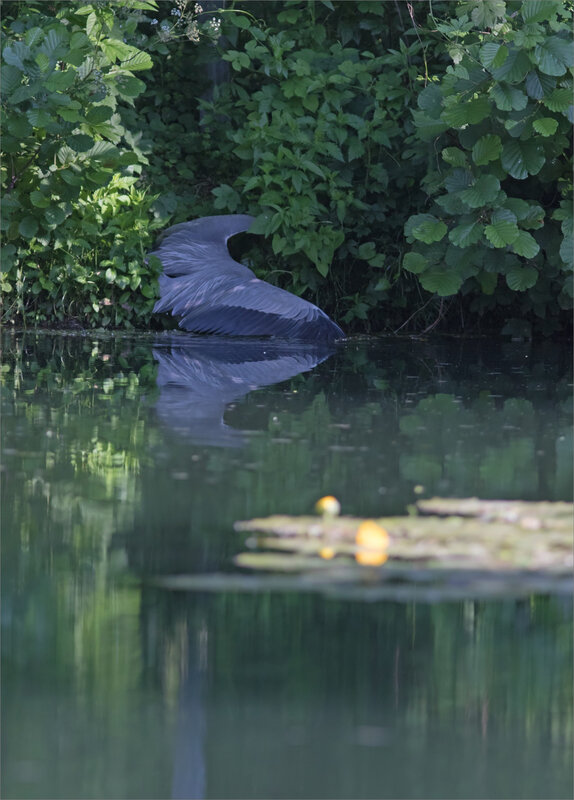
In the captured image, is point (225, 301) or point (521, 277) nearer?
point (521, 277)

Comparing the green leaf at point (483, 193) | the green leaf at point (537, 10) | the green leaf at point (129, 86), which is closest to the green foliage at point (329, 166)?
the green leaf at point (129, 86)

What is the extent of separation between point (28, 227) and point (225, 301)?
125 cm

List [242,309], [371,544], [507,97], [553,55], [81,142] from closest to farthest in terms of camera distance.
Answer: [371,544]
[553,55]
[507,97]
[81,142]
[242,309]

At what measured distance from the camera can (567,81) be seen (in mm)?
6016

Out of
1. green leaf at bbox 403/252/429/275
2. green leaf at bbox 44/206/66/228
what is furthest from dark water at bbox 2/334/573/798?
green leaf at bbox 44/206/66/228

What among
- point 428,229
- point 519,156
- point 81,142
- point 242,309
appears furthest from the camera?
point 242,309

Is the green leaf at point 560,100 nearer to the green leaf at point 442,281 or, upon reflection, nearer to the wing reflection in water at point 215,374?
the green leaf at point 442,281

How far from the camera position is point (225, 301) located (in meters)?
7.18

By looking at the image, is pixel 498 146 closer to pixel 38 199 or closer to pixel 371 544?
pixel 38 199

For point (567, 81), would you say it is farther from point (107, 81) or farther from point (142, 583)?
point (142, 583)

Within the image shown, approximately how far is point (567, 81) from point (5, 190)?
326 centimetres

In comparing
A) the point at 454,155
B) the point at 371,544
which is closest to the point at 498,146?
the point at 454,155

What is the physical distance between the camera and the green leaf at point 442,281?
6.40 m

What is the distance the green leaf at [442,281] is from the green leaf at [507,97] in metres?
1.00
